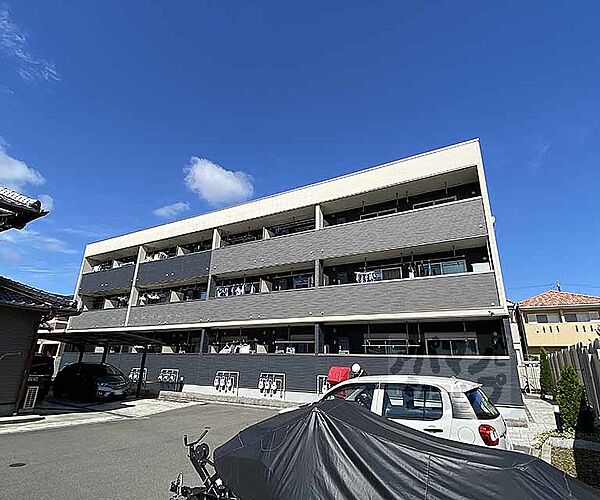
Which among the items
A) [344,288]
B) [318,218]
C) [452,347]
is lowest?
[452,347]

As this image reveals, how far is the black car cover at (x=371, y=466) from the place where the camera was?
209 centimetres

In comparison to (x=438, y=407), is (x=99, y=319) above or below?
above

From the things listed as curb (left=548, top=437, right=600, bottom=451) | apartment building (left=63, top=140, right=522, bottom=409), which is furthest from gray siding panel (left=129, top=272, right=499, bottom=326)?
curb (left=548, top=437, right=600, bottom=451)

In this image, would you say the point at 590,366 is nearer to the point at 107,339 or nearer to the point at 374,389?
the point at 374,389

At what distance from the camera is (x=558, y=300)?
28.2 m

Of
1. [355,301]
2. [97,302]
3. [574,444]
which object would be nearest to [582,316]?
[355,301]

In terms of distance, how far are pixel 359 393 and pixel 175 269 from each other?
1813 cm

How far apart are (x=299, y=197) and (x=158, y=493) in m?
14.8

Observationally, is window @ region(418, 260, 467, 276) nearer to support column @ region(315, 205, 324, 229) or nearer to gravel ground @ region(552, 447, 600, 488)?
support column @ region(315, 205, 324, 229)

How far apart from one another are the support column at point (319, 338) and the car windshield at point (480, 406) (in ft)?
33.1

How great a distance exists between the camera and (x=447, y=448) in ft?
7.93

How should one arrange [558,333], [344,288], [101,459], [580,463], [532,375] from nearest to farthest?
1. [580,463]
2. [101,459]
3. [344,288]
4. [532,375]
5. [558,333]

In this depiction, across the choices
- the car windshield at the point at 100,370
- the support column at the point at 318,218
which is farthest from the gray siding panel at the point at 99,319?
the support column at the point at 318,218

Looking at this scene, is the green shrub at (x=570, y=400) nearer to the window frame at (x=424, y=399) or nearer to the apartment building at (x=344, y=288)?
the apartment building at (x=344, y=288)
